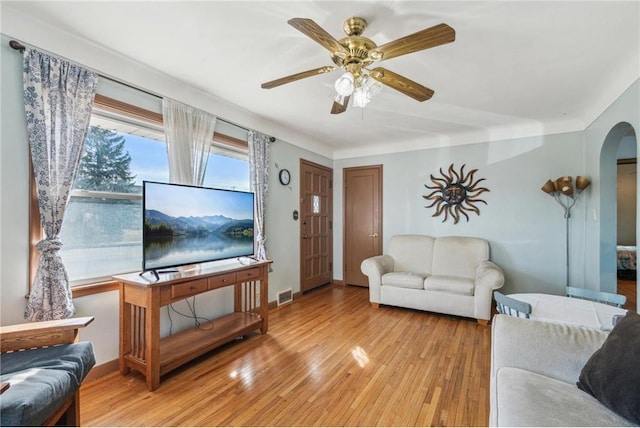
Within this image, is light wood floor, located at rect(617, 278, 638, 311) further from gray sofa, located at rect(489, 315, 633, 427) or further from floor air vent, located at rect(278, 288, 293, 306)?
floor air vent, located at rect(278, 288, 293, 306)

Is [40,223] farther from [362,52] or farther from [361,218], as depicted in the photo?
[361,218]

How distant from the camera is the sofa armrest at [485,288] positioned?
3162mm

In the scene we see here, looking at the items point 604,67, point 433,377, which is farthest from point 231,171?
point 604,67

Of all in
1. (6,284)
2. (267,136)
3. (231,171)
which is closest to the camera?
(6,284)

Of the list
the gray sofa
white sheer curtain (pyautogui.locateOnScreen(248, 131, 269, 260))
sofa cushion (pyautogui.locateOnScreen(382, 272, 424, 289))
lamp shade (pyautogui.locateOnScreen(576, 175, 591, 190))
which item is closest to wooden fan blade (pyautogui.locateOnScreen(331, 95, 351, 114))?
white sheer curtain (pyautogui.locateOnScreen(248, 131, 269, 260))

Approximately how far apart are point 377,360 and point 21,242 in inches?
108

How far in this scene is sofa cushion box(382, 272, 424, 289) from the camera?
3.64 m

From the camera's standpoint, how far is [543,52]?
211 centimetres

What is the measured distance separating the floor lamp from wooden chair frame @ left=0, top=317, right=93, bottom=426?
480cm

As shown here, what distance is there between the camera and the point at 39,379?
1.24m

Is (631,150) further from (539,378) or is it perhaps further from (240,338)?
(240,338)

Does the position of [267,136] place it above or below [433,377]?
above

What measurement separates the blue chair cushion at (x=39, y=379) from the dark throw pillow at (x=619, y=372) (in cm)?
228

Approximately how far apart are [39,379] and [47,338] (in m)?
0.41
